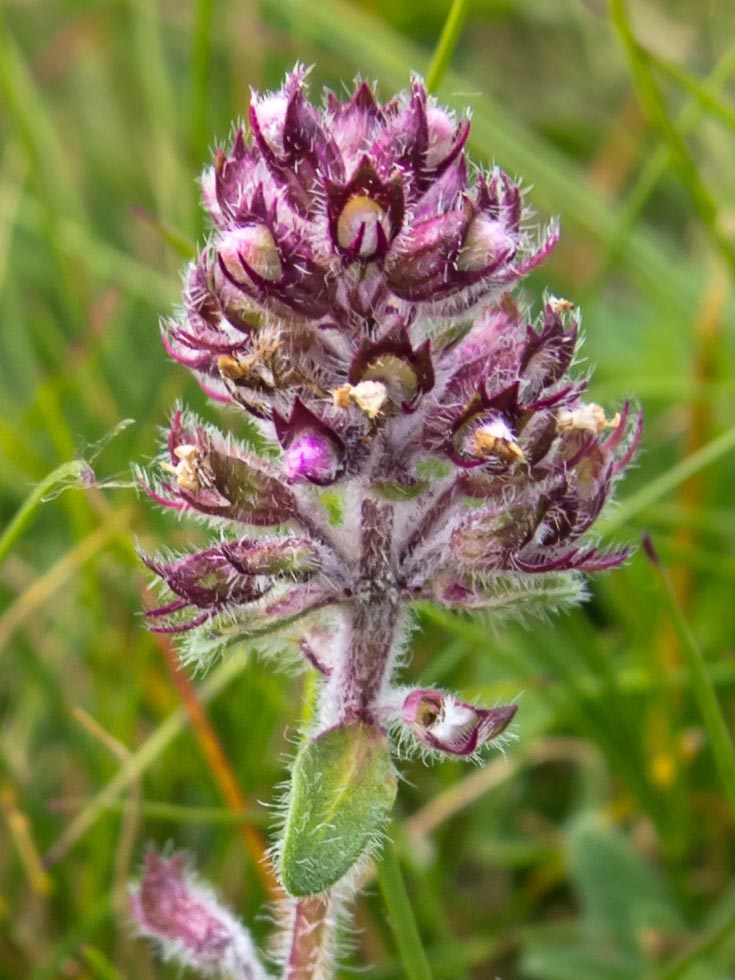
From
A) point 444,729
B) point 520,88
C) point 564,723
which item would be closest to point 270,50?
point 520,88

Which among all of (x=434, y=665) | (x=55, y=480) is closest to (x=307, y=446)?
(x=55, y=480)

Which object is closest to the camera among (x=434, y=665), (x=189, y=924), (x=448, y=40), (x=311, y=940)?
(x=311, y=940)

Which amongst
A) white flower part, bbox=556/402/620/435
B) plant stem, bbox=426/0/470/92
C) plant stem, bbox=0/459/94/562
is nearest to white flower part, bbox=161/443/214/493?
plant stem, bbox=0/459/94/562

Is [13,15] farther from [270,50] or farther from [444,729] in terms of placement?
[444,729]

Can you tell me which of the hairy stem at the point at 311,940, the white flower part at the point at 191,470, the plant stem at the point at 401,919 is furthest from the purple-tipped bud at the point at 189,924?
the white flower part at the point at 191,470

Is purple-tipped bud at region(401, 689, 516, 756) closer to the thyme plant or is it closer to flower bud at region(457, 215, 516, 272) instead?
the thyme plant

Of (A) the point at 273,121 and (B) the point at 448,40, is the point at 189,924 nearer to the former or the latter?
(A) the point at 273,121
